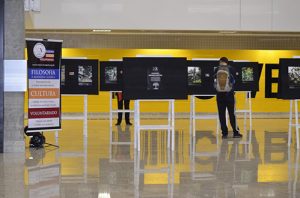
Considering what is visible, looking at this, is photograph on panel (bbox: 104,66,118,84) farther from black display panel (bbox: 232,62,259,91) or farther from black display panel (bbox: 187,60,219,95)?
black display panel (bbox: 232,62,259,91)

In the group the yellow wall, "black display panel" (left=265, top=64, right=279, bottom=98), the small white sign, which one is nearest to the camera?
the small white sign

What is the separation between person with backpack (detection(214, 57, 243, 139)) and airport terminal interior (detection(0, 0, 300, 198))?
0.03 metres

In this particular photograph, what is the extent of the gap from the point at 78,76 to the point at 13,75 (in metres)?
5.15

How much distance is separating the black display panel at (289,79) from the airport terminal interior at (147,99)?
0.03 metres

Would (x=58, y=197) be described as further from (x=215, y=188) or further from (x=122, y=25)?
(x=122, y=25)

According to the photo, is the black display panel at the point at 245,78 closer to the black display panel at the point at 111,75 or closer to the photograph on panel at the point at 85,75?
the black display panel at the point at 111,75

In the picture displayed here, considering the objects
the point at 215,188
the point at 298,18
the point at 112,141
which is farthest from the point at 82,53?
the point at 215,188

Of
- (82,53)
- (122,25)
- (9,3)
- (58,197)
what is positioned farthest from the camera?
(82,53)

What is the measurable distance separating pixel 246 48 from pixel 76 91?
11009 mm

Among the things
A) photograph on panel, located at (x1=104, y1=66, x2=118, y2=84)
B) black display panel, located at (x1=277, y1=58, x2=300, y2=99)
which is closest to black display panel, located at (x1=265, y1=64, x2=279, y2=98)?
photograph on panel, located at (x1=104, y1=66, x2=118, y2=84)

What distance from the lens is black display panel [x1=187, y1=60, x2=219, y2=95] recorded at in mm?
20750

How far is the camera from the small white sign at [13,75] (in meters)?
14.7

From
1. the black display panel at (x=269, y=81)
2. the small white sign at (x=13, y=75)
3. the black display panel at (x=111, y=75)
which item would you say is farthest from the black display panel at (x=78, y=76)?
the black display panel at (x=269, y=81)

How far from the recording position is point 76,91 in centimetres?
1986
